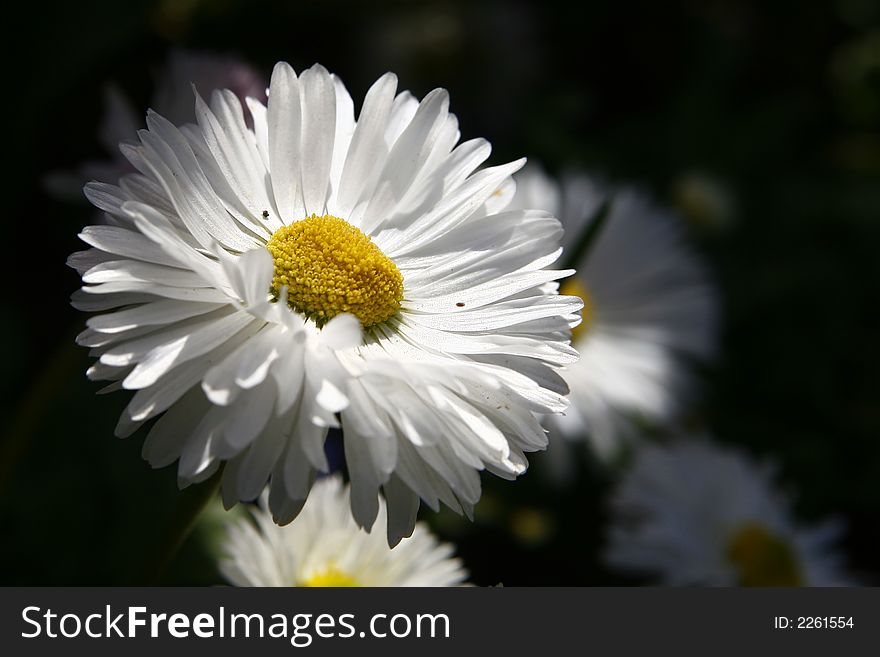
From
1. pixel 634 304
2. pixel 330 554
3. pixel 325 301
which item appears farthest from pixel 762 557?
pixel 325 301

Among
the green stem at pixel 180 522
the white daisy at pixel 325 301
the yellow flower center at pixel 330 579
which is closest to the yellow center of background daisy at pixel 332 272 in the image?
the white daisy at pixel 325 301

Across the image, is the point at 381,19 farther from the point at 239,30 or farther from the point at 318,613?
the point at 318,613

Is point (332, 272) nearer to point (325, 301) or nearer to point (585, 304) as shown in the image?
point (325, 301)

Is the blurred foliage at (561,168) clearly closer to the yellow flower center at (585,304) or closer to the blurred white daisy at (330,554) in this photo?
the blurred white daisy at (330,554)

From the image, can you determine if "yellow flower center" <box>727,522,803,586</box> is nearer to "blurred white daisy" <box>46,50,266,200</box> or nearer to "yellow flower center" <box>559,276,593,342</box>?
"yellow flower center" <box>559,276,593,342</box>

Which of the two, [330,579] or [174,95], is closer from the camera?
[330,579]
